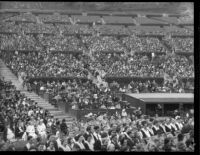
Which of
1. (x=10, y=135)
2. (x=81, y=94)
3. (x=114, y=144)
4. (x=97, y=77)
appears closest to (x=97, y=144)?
(x=114, y=144)

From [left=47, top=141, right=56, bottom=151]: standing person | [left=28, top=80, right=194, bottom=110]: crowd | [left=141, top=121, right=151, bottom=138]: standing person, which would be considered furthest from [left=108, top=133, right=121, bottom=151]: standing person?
[left=28, top=80, right=194, bottom=110]: crowd

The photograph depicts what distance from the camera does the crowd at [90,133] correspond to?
38.2 ft

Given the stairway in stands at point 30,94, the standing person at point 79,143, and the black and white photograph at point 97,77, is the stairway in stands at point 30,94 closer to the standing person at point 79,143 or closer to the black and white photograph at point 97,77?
the black and white photograph at point 97,77

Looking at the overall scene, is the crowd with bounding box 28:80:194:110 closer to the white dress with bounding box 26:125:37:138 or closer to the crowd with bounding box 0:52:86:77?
the crowd with bounding box 0:52:86:77

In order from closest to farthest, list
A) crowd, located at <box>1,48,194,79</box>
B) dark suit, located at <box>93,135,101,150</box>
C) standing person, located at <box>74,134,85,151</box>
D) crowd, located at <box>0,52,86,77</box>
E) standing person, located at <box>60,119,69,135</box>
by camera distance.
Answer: standing person, located at <box>74,134,85,151</box>, dark suit, located at <box>93,135,101,150</box>, standing person, located at <box>60,119,69,135</box>, crowd, located at <box>0,52,86,77</box>, crowd, located at <box>1,48,194,79</box>

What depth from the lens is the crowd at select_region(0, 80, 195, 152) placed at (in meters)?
11.6

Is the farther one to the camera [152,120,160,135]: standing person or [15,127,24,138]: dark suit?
[152,120,160,135]: standing person

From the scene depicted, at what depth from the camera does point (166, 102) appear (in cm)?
1427

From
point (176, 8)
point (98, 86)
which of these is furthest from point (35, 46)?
point (176, 8)

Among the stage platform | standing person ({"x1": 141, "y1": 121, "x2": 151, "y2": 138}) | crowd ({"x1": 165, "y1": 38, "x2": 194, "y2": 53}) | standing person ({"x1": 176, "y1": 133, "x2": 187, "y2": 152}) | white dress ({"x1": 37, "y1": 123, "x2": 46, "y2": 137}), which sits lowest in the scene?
standing person ({"x1": 176, "y1": 133, "x2": 187, "y2": 152})

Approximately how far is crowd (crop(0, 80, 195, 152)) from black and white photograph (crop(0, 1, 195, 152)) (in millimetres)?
27

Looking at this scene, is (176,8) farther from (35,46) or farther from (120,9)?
(35,46)

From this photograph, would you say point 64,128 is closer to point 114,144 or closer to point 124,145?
point 114,144

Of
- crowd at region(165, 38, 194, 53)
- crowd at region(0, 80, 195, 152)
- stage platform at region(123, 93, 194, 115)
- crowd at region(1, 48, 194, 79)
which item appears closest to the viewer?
crowd at region(0, 80, 195, 152)
